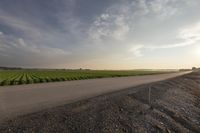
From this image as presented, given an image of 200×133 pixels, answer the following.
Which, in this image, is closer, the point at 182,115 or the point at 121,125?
the point at 121,125

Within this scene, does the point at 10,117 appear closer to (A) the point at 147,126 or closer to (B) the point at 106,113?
(B) the point at 106,113

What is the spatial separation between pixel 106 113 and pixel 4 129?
4553 millimetres

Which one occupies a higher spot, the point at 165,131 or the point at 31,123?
the point at 31,123

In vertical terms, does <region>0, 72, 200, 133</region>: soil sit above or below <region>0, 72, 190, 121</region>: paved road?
below

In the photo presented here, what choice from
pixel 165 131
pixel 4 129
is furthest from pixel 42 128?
pixel 165 131

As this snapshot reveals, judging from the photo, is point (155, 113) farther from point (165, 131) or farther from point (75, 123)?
point (75, 123)

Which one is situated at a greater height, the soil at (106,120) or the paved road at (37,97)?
the paved road at (37,97)

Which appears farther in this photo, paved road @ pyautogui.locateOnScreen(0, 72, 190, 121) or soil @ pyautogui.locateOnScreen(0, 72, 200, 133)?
paved road @ pyautogui.locateOnScreen(0, 72, 190, 121)

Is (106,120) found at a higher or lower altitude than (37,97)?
lower

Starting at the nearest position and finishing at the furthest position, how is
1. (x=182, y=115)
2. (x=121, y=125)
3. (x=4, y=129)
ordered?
1. (x=4, y=129)
2. (x=121, y=125)
3. (x=182, y=115)

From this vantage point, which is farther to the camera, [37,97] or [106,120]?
[37,97]

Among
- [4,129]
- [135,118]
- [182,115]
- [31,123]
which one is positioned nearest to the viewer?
[4,129]

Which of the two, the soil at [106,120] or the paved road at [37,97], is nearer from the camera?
the soil at [106,120]

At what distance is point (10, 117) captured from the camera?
841 centimetres
